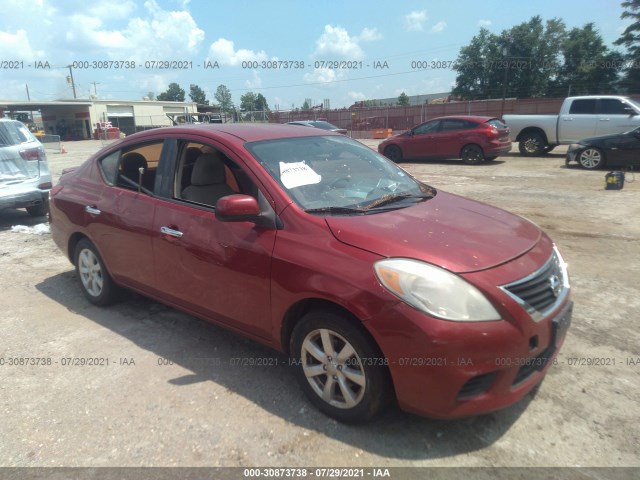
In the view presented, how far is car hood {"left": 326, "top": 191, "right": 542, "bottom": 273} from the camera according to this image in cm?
256

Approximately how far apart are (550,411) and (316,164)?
2.20m

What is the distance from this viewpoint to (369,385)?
102 inches

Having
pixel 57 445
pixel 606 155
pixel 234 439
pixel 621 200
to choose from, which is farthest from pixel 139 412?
pixel 606 155

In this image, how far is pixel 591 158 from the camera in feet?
42.3

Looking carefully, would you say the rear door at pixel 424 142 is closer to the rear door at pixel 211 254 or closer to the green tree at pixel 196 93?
the rear door at pixel 211 254

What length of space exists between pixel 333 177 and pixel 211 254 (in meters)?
1.02

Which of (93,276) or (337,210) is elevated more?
(337,210)

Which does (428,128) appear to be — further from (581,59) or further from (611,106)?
(581,59)

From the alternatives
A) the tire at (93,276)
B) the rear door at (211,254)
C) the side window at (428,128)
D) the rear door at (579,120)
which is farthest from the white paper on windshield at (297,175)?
the rear door at (579,120)

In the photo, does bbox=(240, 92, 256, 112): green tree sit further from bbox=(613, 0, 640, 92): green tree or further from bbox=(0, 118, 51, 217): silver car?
bbox=(0, 118, 51, 217): silver car

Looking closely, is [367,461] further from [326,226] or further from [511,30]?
[511,30]

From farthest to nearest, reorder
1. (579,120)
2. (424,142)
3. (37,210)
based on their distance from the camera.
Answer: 1. (424,142)
2. (579,120)
3. (37,210)

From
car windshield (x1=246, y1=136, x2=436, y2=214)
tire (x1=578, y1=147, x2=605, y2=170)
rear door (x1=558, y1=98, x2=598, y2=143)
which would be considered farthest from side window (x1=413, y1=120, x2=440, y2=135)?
car windshield (x1=246, y1=136, x2=436, y2=214)

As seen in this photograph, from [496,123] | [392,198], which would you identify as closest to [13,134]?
[392,198]
